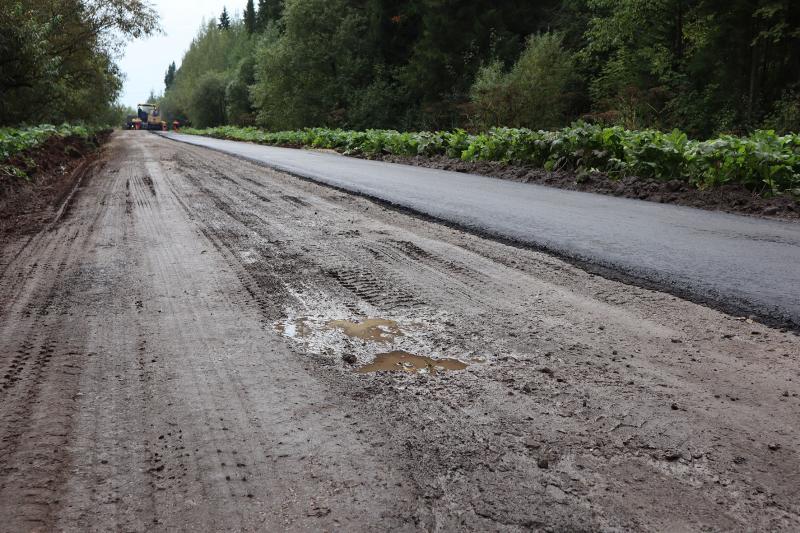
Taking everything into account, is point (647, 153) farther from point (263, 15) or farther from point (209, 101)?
point (263, 15)

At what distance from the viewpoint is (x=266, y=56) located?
41.5 m

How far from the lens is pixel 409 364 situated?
2348 mm

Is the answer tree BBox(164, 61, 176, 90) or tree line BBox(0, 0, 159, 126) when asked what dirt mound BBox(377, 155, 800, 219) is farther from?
tree BBox(164, 61, 176, 90)

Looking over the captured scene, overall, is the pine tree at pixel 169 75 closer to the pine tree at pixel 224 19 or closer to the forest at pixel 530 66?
the pine tree at pixel 224 19

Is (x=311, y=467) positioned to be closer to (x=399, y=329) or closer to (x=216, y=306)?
(x=399, y=329)

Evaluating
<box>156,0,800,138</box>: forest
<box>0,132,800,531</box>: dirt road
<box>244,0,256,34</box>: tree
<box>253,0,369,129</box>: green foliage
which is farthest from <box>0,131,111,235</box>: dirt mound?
<box>244,0,256,34</box>: tree

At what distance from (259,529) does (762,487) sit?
1331 mm

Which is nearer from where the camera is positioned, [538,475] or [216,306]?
[538,475]

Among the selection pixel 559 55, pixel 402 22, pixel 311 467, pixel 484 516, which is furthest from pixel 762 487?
pixel 402 22

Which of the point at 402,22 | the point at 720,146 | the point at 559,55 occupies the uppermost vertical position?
the point at 402,22

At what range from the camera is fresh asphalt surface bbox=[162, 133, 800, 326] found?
3.37 m

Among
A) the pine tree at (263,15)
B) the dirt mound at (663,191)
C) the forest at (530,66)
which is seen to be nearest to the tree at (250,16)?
the pine tree at (263,15)

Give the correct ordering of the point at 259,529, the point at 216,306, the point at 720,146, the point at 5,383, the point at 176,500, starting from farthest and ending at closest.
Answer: the point at 720,146 → the point at 216,306 → the point at 5,383 → the point at 176,500 → the point at 259,529

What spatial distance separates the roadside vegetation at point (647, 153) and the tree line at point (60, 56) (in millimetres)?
11670
